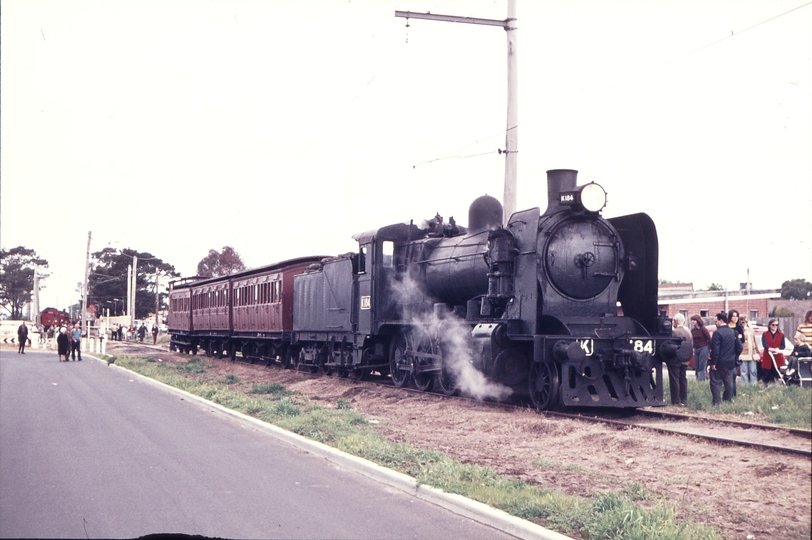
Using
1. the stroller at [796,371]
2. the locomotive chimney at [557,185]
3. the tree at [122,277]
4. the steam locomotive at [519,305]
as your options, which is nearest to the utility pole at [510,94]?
the steam locomotive at [519,305]

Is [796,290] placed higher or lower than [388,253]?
lower

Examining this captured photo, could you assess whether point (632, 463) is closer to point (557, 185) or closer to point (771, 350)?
point (557, 185)

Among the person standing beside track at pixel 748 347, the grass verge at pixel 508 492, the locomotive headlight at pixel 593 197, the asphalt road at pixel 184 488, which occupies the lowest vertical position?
the asphalt road at pixel 184 488

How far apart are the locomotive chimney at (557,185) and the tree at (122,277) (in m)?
85.6

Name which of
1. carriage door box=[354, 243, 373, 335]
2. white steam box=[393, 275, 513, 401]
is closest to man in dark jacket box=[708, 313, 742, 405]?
white steam box=[393, 275, 513, 401]

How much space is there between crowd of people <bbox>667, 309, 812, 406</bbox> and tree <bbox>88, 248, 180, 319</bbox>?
281 ft

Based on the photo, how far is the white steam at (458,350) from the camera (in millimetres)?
13164

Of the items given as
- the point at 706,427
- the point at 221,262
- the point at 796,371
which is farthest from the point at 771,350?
the point at 221,262

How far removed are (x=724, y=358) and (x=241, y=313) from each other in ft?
72.7

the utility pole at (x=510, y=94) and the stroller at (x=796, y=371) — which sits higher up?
the utility pole at (x=510, y=94)

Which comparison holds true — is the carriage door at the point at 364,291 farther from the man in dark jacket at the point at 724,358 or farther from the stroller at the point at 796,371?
the stroller at the point at 796,371

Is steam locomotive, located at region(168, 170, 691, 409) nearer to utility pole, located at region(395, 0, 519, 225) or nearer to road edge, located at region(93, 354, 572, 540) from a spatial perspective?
utility pole, located at region(395, 0, 519, 225)

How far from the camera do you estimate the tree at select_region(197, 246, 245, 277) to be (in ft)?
272

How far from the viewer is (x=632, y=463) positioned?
7863 mm
